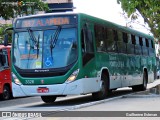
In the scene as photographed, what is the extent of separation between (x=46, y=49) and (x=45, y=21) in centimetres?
110

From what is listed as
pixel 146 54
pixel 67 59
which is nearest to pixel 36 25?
pixel 67 59

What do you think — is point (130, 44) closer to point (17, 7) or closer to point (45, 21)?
point (17, 7)

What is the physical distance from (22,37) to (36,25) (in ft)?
2.15

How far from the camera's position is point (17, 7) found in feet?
74.2

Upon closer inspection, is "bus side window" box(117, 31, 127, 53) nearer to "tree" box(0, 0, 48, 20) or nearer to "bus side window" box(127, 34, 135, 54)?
"bus side window" box(127, 34, 135, 54)

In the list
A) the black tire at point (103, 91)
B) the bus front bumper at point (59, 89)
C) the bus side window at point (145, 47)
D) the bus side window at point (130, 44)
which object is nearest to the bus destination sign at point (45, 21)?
the bus front bumper at point (59, 89)

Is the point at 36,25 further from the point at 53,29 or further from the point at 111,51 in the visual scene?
the point at 111,51

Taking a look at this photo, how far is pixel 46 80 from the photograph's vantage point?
14844 mm

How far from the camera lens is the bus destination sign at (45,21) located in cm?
1530

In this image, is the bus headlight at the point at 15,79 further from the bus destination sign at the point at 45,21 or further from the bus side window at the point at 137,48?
the bus side window at the point at 137,48

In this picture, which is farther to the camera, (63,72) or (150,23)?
(150,23)

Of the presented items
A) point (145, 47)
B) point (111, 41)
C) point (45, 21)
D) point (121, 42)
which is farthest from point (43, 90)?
point (145, 47)

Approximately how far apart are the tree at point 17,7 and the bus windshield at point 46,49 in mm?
6859

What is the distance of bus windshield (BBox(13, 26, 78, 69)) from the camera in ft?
48.8
